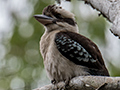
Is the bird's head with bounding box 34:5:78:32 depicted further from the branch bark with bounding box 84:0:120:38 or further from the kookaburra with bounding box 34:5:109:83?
the branch bark with bounding box 84:0:120:38

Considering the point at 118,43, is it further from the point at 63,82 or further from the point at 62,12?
the point at 63,82

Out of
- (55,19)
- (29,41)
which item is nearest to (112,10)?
(55,19)

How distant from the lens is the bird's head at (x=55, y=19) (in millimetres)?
3953

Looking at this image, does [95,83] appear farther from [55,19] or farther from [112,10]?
[55,19]

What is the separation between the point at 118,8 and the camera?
2.98 m

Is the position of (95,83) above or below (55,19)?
below

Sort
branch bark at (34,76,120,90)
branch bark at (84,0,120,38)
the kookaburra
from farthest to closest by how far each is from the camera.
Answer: the kookaburra, branch bark at (84,0,120,38), branch bark at (34,76,120,90)

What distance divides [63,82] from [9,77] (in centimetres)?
310

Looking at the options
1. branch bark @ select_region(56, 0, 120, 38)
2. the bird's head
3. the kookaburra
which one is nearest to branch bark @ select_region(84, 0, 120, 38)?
branch bark @ select_region(56, 0, 120, 38)

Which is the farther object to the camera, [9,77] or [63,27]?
[9,77]

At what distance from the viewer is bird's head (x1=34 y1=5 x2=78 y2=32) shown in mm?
3953

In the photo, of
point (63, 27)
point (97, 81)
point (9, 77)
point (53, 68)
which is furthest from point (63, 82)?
point (9, 77)

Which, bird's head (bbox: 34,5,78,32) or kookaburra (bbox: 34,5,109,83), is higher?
bird's head (bbox: 34,5,78,32)

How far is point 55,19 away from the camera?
400 centimetres
